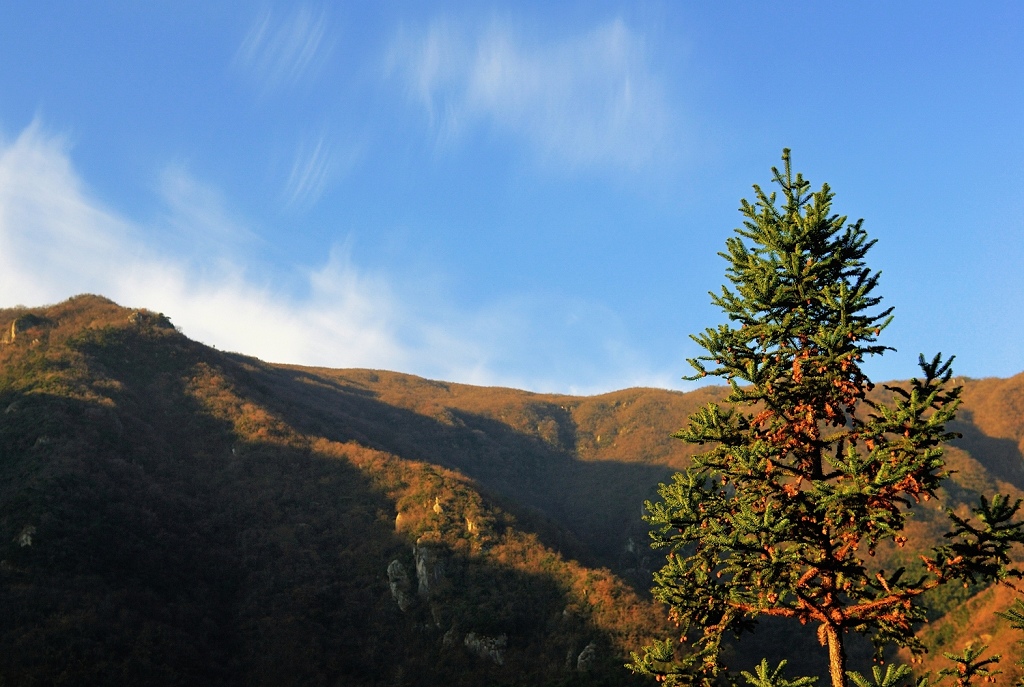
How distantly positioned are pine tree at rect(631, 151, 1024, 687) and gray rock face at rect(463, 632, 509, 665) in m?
49.8

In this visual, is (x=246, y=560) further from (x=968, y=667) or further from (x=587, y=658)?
(x=968, y=667)

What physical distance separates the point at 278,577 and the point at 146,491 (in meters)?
16.8

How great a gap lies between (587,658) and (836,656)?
4817 cm

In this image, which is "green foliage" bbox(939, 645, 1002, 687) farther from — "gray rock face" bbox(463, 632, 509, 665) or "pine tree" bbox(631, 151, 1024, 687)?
"gray rock face" bbox(463, 632, 509, 665)

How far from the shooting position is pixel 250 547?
73.2 m

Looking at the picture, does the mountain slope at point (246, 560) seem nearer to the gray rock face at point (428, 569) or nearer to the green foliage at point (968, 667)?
the gray rock face at point (428, 569)

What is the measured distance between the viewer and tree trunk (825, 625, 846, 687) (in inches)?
488

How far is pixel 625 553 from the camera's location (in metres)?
102

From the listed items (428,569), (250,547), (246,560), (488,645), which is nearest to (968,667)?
(488,645)

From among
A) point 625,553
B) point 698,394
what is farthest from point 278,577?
point 698,394

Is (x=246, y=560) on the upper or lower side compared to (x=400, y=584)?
upper

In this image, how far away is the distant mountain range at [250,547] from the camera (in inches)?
2151

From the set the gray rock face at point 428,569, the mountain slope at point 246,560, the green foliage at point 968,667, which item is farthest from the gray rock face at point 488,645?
the green foliage at point 968,667

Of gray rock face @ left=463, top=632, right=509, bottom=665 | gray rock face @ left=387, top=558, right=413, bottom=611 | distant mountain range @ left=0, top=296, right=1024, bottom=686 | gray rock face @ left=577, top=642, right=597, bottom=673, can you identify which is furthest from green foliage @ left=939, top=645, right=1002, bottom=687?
gray rock face @ left=387, top=558, right=413, bottom=611
